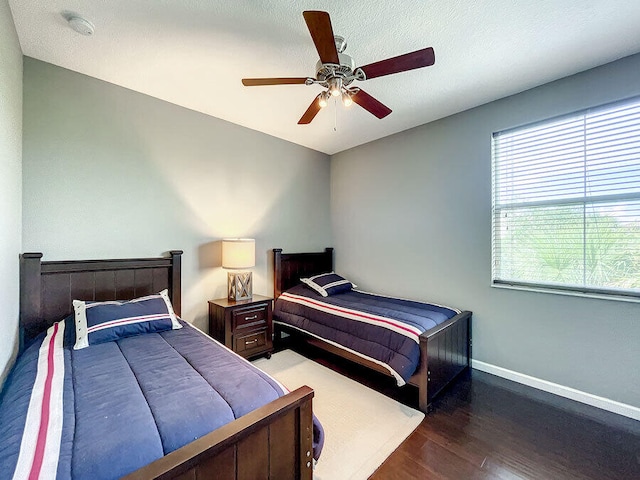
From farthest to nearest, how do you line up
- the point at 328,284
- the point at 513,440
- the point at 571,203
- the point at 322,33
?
1. the point at 328,284
2. the point at 571,203
3. the point at 513,440
4. the point at 322,33

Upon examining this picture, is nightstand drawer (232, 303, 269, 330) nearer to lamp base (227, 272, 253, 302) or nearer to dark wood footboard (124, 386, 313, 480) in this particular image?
lamp base (227, 272, 253, 302)

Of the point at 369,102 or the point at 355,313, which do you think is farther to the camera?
the point at 355,313

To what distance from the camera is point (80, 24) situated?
5.88 ft

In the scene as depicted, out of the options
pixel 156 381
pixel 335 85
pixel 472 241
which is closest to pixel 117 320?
pixel 156 381

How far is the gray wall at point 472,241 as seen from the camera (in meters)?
2.24

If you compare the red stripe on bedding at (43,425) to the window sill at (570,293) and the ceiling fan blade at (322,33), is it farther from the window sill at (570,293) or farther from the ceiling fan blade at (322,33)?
Result: the window sill at (570,293)

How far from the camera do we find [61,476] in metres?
0.85

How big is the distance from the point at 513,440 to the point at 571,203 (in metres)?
1.95

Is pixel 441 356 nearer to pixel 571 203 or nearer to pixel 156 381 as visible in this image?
pixel 571 203

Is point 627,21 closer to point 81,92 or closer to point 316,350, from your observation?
point 316,350

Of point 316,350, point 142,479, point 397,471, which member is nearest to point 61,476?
point 142,479

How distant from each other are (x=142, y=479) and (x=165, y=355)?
98 centimetres

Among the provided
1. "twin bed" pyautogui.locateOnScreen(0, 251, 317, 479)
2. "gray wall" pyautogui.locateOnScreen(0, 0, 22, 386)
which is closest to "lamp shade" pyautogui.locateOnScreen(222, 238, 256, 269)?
"twin bed" pyautogui.locateOnScreen(0, 251, 317, 479)

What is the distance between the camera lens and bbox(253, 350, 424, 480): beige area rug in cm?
169
